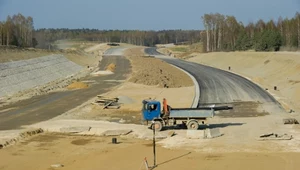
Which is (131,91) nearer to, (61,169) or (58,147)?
(58,147)

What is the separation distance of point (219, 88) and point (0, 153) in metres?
32.1

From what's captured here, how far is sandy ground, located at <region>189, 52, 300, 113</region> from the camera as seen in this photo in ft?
157

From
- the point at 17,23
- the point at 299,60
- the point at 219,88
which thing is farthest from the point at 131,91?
the point at 17,23

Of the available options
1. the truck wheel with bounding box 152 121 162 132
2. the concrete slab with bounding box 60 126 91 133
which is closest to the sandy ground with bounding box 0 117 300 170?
the concrete slab with bounding box 60 126 91 133

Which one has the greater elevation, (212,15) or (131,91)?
(212,15)

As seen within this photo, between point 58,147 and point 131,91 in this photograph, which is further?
point 131,91

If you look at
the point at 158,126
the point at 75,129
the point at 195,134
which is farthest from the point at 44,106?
the point at 195,134

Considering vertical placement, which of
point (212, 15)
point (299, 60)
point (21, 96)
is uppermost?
point (212, 15)

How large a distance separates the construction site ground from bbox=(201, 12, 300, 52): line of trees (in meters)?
61.0

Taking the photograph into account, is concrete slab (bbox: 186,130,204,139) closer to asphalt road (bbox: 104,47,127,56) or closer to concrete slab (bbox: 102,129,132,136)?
concrete slab (bbox: 102,129,132,136)

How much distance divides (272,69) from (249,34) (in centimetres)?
5041

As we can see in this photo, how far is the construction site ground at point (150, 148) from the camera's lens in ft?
77.4

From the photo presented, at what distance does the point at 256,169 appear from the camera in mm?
21844

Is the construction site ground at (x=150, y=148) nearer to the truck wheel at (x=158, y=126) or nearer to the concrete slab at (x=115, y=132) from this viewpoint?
the concrete slab at (x=115, y=132)
